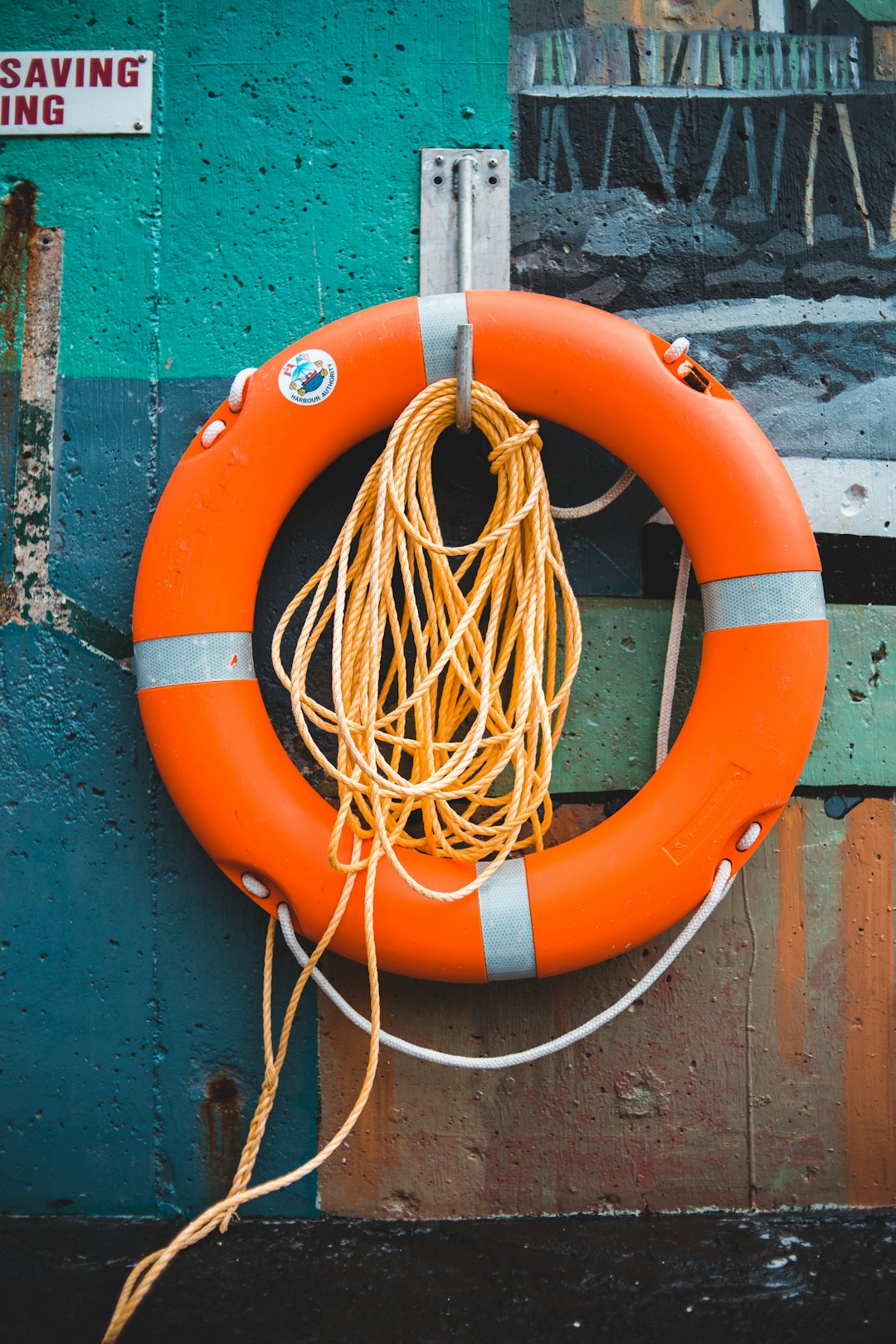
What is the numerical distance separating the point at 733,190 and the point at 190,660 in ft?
3.55

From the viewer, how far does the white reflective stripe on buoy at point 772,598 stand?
1.15 meters

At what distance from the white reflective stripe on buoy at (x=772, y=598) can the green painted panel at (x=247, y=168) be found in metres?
0.67

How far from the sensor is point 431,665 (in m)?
1.19

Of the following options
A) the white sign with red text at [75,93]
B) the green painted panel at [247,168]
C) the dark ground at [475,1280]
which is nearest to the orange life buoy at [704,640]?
the green painted panel at [247,168]

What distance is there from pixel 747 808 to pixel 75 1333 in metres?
1.02

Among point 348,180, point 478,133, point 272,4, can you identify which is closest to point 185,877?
point 348,180

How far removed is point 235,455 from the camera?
118cm

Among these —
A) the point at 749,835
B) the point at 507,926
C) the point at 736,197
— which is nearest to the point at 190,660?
the point at 507,926

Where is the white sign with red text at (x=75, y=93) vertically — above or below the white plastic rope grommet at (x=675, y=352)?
above

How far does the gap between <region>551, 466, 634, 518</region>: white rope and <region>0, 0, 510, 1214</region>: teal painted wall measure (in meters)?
0.43

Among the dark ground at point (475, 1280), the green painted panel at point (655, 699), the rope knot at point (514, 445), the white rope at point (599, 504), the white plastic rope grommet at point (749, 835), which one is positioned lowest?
the dark ground at point (475, 1280)

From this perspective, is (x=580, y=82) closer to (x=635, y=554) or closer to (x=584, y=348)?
(x=584, y=348)

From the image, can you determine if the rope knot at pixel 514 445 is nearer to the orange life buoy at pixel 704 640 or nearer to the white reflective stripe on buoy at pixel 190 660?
the orange life buoy at pixel 704 640

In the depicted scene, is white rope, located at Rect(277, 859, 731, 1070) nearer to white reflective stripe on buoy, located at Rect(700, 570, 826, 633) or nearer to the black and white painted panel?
white reflective stripe on buoy, located at Rect(700, 570, 826, 633)
